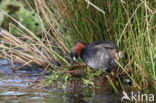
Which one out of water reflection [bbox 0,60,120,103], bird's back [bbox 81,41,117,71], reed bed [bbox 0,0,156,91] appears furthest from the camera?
bird's back [bbox 81,41,117,71]

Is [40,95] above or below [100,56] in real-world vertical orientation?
below

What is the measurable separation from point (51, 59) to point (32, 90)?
147 cm

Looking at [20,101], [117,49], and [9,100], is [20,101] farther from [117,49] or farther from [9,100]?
[117,49]

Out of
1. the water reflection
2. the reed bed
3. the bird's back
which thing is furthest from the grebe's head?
the water reflection

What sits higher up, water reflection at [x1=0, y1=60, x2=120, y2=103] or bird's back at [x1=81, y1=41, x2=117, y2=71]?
bird's back at [x1=81, y1=41, x2=117, y2=71]

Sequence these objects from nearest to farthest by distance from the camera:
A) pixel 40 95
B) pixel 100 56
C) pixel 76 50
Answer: pixel 40 95 → pixel 100 56 → pixel 76 50

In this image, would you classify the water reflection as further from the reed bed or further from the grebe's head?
the grebe's head

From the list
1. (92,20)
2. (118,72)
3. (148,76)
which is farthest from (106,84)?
(92,20)

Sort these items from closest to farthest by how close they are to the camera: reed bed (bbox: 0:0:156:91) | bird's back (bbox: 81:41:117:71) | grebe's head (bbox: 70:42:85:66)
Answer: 1. reed bed (bbox: 0:0:156:91)
2. bird's back (bbox: 81:41:117:71)
3. grebe's head (bbox: 70:42:85:66)

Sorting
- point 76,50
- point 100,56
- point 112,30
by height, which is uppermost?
point 112,30

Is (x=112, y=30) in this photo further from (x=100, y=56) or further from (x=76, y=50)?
(x=76, y=50)

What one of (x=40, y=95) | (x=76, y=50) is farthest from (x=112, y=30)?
(x=40, y=95)

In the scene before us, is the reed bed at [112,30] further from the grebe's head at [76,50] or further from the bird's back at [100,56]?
the grebe's head at [76,50]

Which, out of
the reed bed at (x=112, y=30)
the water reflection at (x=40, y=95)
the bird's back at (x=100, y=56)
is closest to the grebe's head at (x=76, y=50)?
the bird's back at (x=100, y=56)
